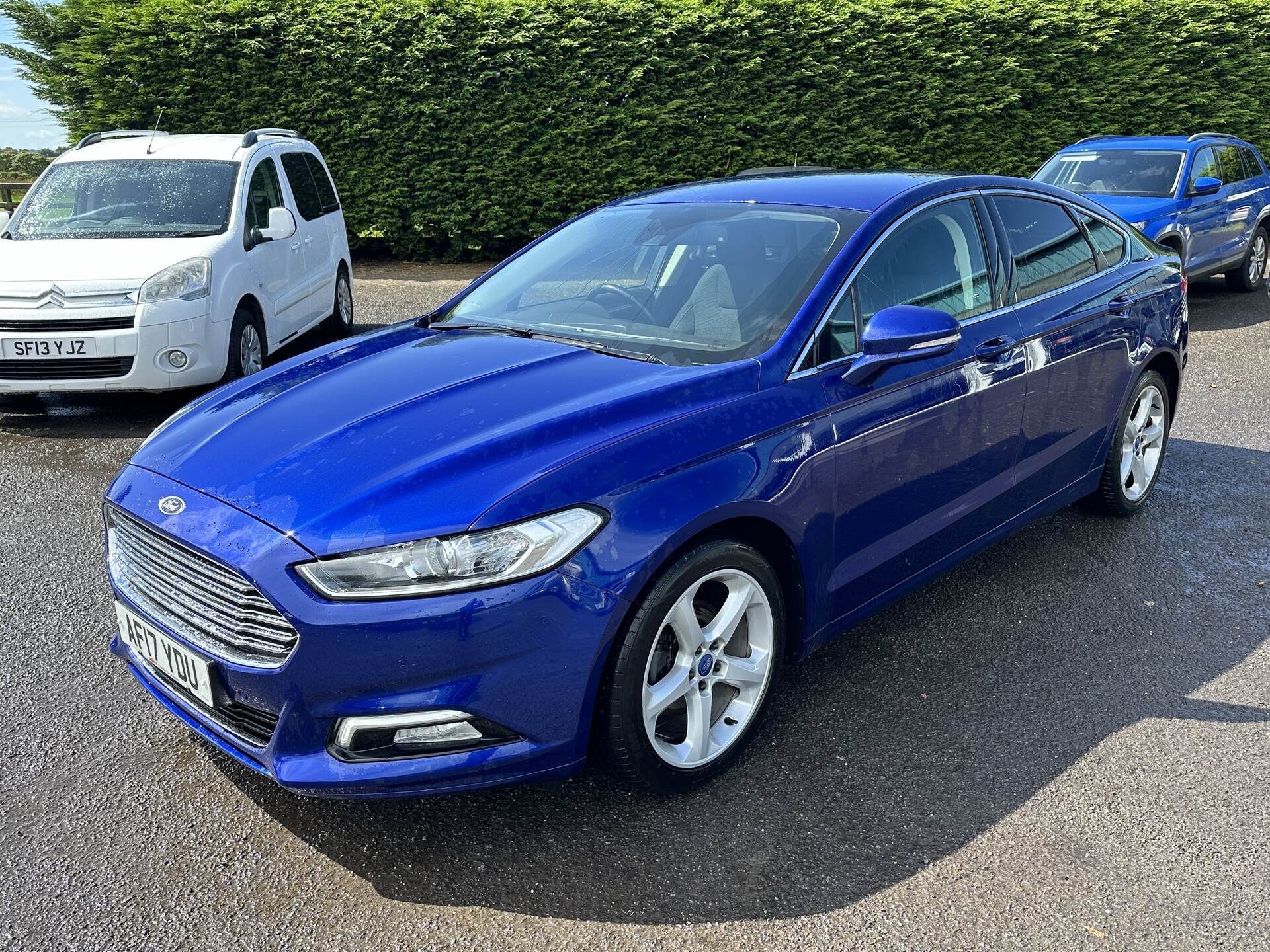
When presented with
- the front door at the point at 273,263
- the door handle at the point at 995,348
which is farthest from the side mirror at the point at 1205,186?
the front door at the point at 273,263

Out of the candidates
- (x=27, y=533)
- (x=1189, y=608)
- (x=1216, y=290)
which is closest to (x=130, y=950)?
(x=27, y=533)

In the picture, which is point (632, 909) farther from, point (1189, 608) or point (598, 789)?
point (1189, 608)

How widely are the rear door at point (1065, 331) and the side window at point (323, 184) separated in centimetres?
672

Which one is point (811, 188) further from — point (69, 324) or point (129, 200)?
point (129, 200)

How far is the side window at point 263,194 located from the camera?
7.66 meters

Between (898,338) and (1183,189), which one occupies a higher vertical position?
(898,338)

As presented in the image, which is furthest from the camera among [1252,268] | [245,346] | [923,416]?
[1252,268]

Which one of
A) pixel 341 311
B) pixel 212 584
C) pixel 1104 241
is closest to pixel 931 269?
pixel 1104 241

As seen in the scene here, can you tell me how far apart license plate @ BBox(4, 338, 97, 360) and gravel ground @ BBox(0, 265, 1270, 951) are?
2.50m

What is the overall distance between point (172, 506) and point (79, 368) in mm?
4307

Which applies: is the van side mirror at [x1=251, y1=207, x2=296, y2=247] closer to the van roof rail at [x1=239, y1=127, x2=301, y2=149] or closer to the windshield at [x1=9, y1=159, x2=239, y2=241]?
the windshield at [x1=9, y1=159, x2=239, y2=241]

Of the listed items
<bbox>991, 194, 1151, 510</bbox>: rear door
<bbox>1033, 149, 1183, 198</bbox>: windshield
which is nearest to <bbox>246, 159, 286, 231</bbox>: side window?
<bbox>991, 194, 1151, 510</bbox>: rear door

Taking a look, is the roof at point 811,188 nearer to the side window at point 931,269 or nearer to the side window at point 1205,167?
the side window at point 931,269

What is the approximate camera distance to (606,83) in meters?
13.4
